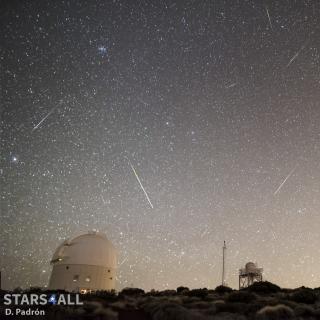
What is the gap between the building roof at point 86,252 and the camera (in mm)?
41438

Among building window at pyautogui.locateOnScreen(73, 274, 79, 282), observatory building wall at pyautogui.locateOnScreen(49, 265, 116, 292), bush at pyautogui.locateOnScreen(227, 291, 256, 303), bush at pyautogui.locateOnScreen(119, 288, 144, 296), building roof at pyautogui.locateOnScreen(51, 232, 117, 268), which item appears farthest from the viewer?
building roof at pyautogui.locateOnScreen(51, 232, 117, 268)

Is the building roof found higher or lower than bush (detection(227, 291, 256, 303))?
higher

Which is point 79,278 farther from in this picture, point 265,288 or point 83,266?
point 265,288

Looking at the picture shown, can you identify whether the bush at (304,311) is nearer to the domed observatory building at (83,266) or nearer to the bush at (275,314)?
the bush at (275,314)

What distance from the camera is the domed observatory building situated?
40.2 m

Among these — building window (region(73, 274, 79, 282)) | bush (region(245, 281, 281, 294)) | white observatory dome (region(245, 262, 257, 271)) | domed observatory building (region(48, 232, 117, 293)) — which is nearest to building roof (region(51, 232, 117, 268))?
domed observatory building (region(48, 232, 117, 293))

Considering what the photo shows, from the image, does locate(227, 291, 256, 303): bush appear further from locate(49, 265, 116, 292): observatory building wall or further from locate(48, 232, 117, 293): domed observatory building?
locate(49, 265, 116, 292): observatory building wall

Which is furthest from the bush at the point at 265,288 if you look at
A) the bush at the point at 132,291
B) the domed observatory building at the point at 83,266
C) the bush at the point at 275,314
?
the domed observatory building at the point at 83,266

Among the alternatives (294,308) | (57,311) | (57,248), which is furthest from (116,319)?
(57,248)

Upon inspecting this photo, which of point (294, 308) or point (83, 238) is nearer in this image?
point (294, 308)

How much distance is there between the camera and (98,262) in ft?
137

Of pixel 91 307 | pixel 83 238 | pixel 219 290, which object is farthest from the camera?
pixel 83 238

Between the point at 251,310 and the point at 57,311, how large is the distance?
7492 millimetres

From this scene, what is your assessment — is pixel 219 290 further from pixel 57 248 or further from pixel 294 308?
pixel 57 248
